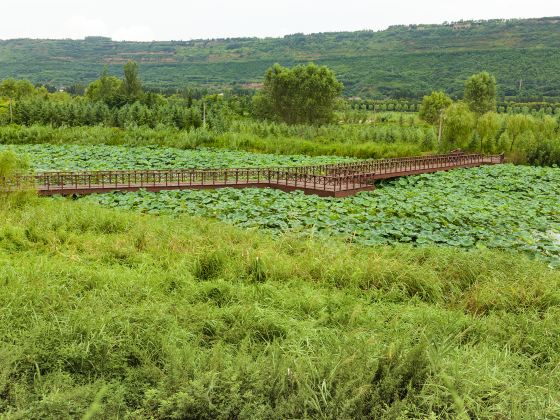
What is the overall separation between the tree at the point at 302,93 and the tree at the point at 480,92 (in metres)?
15.6

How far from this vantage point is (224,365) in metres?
4.73

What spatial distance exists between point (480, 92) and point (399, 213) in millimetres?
47770

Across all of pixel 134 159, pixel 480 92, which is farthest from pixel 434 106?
pixel 134 159

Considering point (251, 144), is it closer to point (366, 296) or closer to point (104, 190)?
point (104, 190)

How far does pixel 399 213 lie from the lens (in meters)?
15.4

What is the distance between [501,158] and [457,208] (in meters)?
21.3

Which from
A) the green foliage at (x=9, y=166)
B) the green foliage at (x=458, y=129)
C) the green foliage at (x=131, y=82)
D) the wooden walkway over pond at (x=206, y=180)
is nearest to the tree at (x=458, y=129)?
the green foliage at (x=458, y=129)

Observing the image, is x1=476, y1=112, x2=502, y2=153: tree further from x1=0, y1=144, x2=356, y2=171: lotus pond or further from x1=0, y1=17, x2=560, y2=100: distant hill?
x1=0, y1=17, x2=560, y2=100: distant hill

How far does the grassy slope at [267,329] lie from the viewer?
427 centimetres

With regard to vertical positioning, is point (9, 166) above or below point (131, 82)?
below

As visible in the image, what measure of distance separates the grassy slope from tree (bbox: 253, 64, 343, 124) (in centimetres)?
4648

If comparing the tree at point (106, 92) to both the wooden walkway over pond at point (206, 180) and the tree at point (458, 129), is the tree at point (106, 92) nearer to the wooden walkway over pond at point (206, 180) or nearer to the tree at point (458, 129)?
the wooden walkway over pond at point (206, 180)

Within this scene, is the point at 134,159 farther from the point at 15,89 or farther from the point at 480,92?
the point at 15,89

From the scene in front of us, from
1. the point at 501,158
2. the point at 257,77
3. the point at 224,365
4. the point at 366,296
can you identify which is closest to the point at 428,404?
the point at 224,365
